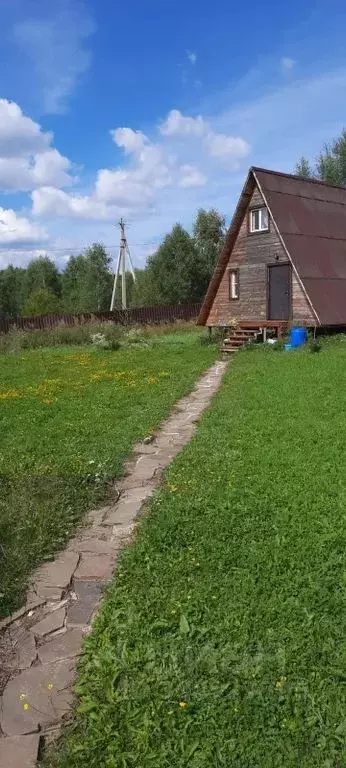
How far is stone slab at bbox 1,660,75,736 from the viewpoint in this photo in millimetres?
2879

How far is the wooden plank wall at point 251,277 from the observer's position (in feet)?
70.0

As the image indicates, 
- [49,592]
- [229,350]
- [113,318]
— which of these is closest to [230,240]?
[229,350]

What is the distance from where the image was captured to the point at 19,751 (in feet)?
8.91

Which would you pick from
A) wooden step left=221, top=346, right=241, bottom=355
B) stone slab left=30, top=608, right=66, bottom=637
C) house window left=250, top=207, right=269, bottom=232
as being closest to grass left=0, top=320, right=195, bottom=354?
wooden step left=221, top=346, right=241, bottom=355

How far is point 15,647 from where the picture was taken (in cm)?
349

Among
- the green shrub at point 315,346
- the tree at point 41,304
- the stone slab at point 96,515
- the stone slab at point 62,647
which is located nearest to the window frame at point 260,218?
the green shrub at point 315,346

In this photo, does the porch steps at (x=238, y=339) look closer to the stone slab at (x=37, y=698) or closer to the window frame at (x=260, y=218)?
the window frame at (x=260, y=218)

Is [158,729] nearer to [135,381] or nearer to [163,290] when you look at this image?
[135,381]

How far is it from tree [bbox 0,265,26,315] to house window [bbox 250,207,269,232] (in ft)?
176

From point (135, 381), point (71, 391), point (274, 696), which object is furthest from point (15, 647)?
point (135, 381)

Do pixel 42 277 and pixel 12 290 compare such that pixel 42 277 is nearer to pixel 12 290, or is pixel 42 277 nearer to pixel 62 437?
pixel 12 290

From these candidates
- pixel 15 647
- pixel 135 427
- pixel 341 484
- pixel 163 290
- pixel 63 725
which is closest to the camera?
pixel 63 725

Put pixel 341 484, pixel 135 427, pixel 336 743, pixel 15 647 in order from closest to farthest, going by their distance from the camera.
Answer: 1. pixel 336 743
2. pixel 15 647
3. pixel 341 484
4. pixel 135 427

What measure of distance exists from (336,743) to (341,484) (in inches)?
119
